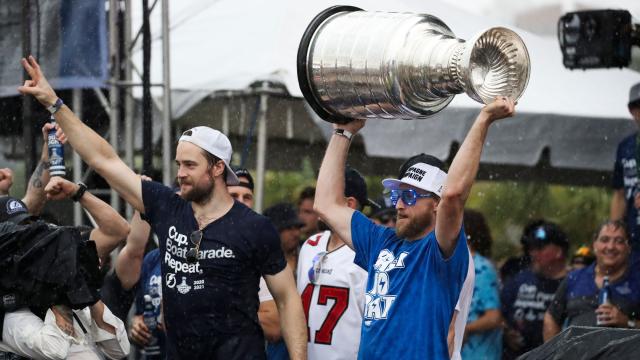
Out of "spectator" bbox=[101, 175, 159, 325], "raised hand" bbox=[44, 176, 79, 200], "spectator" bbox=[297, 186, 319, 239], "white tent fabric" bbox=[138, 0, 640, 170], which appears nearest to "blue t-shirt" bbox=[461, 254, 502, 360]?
"spectator" bbox=[297, 186, 319, 239]

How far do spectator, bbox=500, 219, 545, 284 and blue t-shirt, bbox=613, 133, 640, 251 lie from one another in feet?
2.75

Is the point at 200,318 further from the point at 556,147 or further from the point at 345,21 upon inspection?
the point at 556,147

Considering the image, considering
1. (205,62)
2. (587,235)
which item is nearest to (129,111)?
(205,62)

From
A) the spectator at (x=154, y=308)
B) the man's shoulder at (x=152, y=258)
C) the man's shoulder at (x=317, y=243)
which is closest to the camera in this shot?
the man's shoulder at (x=317, y=243)

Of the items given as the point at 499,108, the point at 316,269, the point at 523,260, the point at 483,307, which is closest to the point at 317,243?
the point at 316,269

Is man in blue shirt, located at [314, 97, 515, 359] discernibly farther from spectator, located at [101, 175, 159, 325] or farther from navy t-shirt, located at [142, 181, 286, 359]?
spectator, located at [101, 175, 159, 325]

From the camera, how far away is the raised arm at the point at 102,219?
5.59 metres

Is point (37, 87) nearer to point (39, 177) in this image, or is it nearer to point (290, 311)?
point (39, 177)

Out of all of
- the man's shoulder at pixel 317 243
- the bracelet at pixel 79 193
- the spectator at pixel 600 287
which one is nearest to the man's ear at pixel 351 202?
the man's shoulder at pixel 317 243

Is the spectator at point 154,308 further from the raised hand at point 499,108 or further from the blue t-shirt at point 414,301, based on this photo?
the raised hand at point 499,108

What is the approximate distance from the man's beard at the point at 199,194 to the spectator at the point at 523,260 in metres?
4.18

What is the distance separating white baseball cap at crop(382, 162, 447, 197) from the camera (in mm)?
5043

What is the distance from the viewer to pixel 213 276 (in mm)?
5301

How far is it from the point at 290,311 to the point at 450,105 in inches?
159
